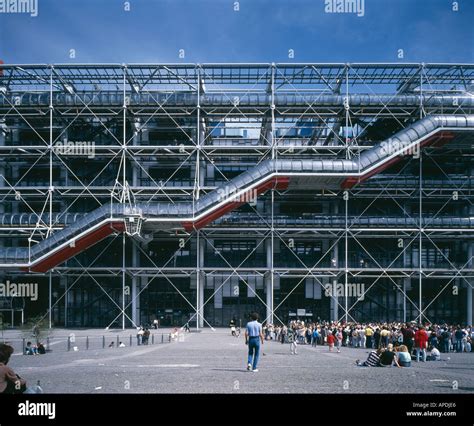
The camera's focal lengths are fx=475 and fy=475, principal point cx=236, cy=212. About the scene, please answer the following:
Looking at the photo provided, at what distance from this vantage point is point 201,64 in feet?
89.5

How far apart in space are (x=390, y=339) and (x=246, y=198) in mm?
11357

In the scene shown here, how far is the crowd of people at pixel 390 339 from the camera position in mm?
12283

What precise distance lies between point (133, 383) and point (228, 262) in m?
21.9

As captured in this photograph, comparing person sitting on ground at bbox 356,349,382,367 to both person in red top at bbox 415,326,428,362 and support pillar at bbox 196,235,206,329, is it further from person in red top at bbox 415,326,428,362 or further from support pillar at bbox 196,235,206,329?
support pillar at bbox 196,235,206,329

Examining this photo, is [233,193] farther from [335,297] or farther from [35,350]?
[35,350]

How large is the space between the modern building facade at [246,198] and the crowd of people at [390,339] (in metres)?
6.39

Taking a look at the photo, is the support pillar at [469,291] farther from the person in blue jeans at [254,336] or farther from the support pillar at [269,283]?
the person in blue jeans at [254,336]

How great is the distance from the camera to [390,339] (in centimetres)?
Answer: 1759

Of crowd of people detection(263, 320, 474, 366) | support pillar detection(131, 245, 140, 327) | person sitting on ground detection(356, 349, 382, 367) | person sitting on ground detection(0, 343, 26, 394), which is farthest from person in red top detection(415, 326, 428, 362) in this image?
support pillar detection(131, 245, 140, 327)

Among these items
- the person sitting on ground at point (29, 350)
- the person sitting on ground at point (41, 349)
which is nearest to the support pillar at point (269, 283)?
the person sitting on ground at point (41, 349)

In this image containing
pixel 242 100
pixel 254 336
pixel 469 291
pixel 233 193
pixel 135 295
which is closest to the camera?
pixel 254 336

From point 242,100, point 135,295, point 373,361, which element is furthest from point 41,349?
point 242,100
